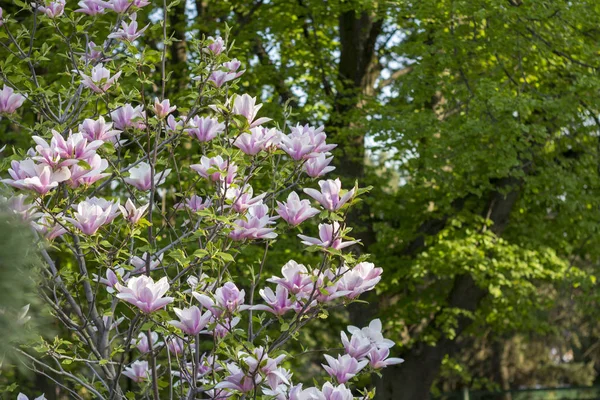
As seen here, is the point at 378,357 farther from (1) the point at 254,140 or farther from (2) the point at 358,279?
(1) the point at 254,140

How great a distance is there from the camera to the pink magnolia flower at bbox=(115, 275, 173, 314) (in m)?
2.97

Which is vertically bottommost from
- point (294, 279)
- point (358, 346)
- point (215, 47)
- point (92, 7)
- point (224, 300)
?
point (358, 346)

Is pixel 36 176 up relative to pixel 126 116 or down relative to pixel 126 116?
down

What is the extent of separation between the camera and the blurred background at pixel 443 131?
9625mm

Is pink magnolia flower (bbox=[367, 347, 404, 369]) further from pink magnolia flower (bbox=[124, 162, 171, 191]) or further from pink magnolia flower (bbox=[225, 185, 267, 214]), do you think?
pink magnolia flower (bbox=[124, 162, 171, 191])

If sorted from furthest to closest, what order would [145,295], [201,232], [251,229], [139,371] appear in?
[139,371], [201,232], [251,229], [145,295]

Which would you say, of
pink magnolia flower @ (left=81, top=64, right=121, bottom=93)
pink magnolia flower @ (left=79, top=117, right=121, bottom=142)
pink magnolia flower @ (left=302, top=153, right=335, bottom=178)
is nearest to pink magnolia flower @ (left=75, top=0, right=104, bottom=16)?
pink magnolia flower @ (left=81, top=64, right=121, bottom=93)

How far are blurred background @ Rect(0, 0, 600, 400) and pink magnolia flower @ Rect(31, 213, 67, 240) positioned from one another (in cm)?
614

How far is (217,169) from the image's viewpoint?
344 centimetres

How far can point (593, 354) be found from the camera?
23.4 metres

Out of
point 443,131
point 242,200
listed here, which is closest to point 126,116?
point 242,200

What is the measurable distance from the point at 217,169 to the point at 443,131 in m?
6.69

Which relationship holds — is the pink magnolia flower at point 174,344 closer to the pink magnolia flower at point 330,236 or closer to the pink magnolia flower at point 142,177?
the pink magnolia flower at point 142,177

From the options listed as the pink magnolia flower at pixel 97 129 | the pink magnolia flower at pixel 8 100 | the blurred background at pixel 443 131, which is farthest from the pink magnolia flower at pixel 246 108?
the blurred background at pixel 443 131
